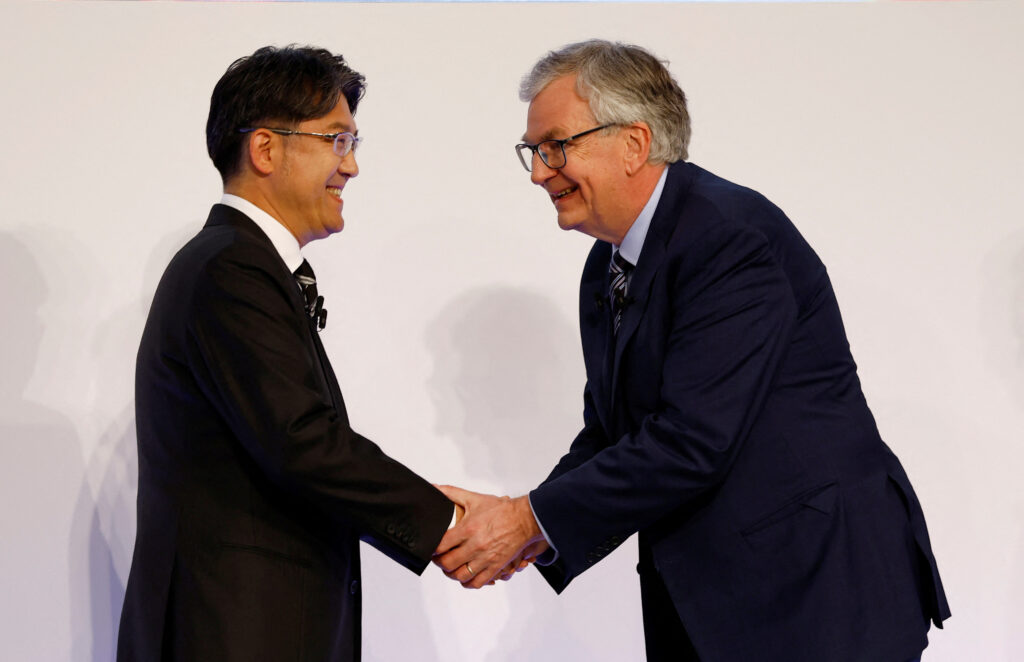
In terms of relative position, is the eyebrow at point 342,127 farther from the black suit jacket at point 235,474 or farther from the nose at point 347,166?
the black suit jacket at point 235,474

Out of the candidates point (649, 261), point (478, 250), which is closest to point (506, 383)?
point (478, 250)

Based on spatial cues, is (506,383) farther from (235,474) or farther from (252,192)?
(235,474)

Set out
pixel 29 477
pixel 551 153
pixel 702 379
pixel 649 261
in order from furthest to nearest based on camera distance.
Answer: pixel 29 477
pixel 551 153
pixel 649 261
pixel 702 379

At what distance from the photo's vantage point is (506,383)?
3557 mm

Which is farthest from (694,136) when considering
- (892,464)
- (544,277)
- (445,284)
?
(892,464)

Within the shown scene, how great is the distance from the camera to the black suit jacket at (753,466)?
6.70 ft

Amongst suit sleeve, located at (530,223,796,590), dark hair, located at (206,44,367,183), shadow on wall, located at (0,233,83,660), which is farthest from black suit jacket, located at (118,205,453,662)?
shadow on wall, located at (0,233,83,660)

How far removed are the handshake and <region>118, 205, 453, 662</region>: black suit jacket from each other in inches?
14.0

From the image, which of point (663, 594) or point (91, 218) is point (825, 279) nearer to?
point (663, 594)

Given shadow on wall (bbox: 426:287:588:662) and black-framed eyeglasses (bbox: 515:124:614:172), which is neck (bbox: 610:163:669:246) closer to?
black-framed eyeglasses (bbox: 515:124:614:172)

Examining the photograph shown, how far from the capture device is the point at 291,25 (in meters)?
3.50

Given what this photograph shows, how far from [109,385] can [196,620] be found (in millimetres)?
1661

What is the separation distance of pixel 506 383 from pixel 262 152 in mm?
1500

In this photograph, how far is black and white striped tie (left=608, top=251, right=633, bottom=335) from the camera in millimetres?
2303
